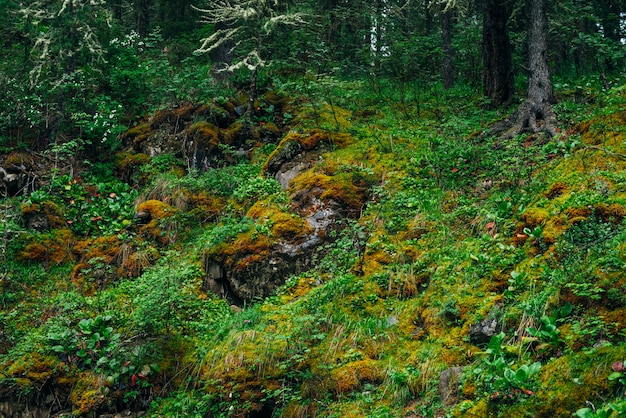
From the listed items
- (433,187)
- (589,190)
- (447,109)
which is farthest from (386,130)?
(589,190)

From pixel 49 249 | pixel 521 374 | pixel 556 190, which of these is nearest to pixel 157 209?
pixel 49 249

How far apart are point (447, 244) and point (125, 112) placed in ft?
31.5

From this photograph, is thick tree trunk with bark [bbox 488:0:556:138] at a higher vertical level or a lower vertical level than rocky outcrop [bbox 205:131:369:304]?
higher

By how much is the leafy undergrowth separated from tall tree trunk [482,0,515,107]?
0.93 m

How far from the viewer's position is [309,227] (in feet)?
30.0

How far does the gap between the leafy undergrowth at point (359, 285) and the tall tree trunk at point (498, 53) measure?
3.04ft

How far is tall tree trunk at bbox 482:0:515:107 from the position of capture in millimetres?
11719

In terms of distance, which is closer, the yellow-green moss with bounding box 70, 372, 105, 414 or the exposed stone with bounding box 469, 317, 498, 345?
the exposed stone with bounding box 469, 317, 498, 345

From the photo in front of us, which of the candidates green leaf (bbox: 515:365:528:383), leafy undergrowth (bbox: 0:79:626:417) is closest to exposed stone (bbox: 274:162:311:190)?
leafy undergrowth (bbox: 0:79:626:417)

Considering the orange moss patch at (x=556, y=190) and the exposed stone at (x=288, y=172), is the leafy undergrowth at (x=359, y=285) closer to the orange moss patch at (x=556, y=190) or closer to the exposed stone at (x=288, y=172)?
the orange moss patch at (x=556, y=190)

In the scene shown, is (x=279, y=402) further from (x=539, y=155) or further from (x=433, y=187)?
(x=539, y=155)

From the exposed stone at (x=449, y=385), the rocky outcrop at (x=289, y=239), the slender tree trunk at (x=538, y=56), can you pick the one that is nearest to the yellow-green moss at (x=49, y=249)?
the rocky outcrop at (x=289, y=239)

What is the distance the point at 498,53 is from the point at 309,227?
19.7 ft

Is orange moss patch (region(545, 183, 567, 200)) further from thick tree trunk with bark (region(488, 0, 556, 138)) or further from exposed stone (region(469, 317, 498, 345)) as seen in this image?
thick tree trunk with bark (region(488, 0, 556, 138))
